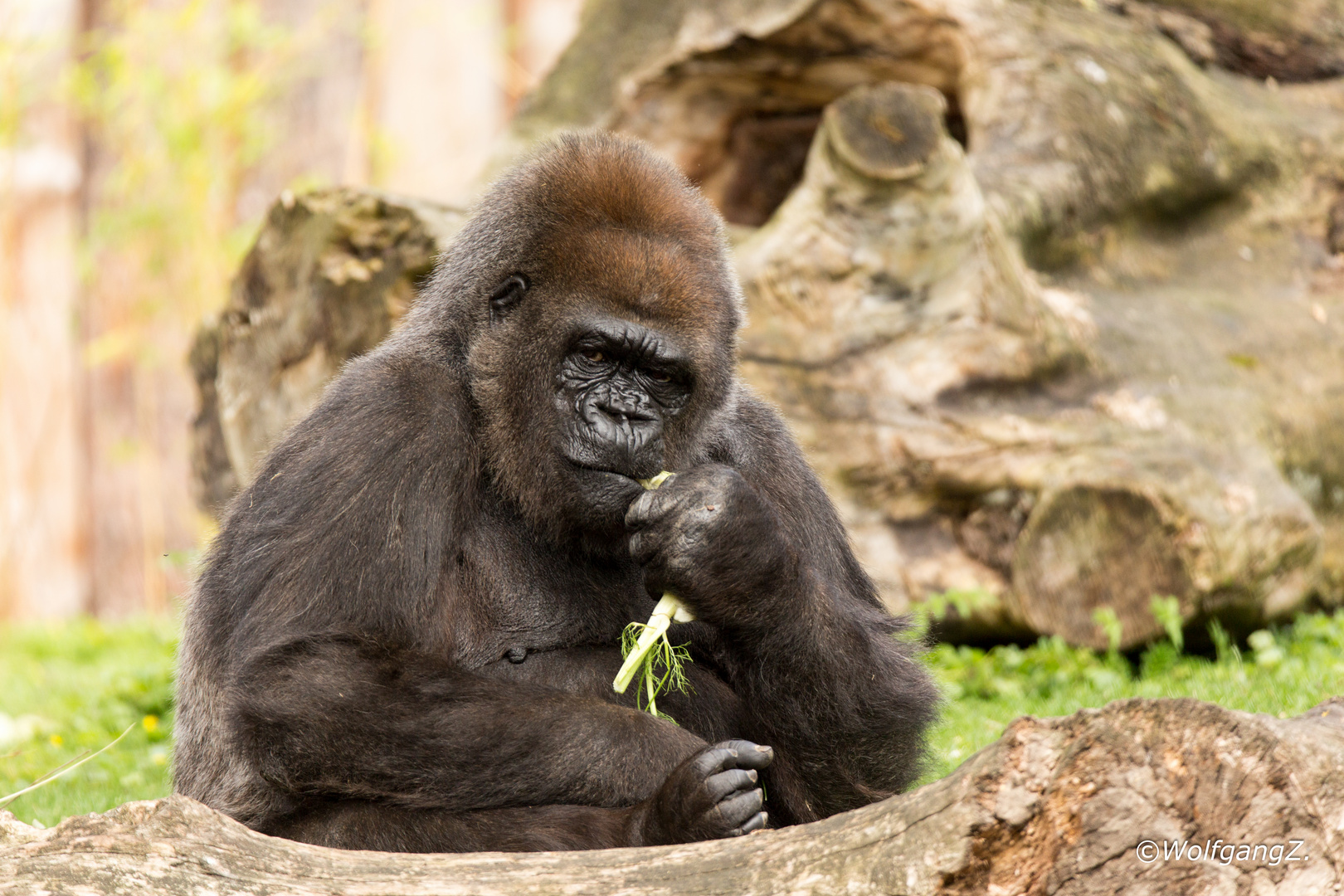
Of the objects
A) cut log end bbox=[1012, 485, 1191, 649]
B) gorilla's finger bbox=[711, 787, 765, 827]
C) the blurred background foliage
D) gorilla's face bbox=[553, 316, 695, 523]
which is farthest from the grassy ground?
the blurred background foliage

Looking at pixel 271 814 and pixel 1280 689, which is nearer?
pixel 271 814

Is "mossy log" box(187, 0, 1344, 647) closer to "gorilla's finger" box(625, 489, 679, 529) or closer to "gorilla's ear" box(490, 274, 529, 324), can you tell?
"gorilla's ear" box(490, 274, 529, 324)

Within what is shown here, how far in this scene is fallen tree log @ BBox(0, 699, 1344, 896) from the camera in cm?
221

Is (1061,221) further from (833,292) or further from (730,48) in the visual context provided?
(730,48)

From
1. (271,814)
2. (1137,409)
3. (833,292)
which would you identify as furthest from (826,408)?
(271,814)

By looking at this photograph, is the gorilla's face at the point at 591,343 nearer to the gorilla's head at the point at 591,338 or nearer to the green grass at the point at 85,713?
the gorilla's head at the point at 591,338

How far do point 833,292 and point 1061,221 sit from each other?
138cm

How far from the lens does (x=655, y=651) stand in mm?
3420

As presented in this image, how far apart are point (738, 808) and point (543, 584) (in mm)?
947

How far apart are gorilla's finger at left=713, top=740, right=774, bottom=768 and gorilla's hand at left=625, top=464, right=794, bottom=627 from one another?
0.44 metres

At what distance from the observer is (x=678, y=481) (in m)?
3.19

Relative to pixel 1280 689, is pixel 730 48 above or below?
above

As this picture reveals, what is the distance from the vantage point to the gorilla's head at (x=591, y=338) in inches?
132

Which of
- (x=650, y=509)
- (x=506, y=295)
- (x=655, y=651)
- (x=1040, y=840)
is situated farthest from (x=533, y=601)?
(x=1040, y=840)
